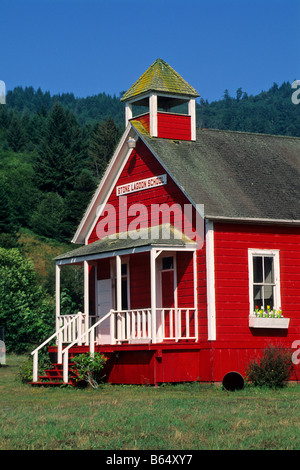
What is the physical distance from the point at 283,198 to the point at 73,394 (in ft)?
31.2

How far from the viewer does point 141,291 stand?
1096 inches

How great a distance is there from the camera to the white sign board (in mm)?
27141

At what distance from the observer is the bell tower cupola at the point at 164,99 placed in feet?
92.8

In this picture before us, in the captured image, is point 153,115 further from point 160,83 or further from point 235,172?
point 235,172

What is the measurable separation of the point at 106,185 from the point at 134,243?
215 inches

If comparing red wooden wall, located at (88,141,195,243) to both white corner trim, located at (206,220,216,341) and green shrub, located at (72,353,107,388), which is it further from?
green shrub, located at (72,353,107,388)

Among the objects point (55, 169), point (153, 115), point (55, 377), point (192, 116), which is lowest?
point (55, 377)

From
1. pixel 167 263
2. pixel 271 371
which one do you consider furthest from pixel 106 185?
pixel 271 371

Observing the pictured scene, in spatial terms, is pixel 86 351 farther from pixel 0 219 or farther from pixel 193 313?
pixel 0 219

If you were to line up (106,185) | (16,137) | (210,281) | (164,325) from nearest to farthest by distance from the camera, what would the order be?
1. (210,281)
2. (164,325)
3. (106,185)
4. (16,137)

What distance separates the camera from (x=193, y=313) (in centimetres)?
2519

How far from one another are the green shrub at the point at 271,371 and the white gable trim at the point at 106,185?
915 centimetres

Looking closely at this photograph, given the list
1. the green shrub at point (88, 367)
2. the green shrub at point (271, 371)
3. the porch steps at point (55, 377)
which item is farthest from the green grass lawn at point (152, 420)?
the porch steps at point (55, 377)

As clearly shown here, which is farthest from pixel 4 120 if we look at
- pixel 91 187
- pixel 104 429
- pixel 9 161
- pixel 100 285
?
pixel 104 429
